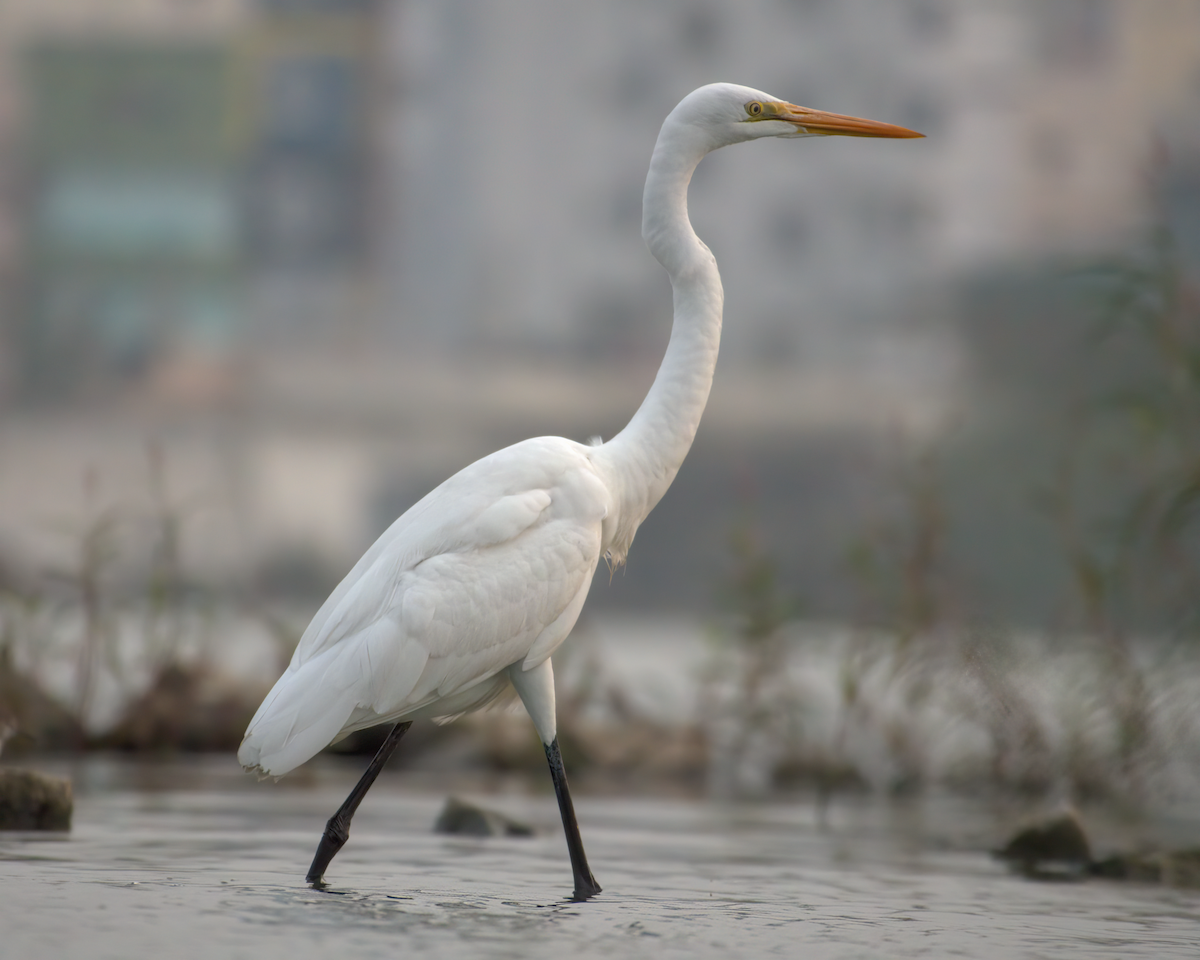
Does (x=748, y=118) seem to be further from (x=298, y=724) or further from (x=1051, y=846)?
(x=1051, y=846)

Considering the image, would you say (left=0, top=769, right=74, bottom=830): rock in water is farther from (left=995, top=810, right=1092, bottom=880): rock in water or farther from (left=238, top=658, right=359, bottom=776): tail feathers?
(left=995, top=810, right=1092, bottom=880): rock in water

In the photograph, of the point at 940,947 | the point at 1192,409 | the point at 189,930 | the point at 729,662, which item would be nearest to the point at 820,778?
the point at 729,662

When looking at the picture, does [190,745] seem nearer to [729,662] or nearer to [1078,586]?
[729,662]

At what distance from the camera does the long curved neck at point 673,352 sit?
4180mm

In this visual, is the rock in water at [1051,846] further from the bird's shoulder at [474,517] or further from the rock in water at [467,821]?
the bird's shoulder at [474,517]

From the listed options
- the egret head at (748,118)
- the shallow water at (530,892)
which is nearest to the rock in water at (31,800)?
the shallow water at (530,892)

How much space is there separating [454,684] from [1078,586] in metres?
3.75

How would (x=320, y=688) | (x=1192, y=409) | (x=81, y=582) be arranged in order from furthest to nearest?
(x=81, y=582), (x=1192, y=409), (x=320, y=688)

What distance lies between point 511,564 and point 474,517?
0.54ft

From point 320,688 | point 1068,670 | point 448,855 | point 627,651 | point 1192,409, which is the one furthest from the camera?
point 627,651

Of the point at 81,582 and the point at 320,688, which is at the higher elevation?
the point at 81,582

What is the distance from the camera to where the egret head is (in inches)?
167

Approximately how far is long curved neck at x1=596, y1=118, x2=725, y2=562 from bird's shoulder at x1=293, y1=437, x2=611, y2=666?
178 millimetres

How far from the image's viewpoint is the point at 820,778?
752 centimetres
